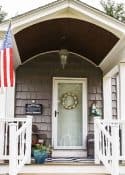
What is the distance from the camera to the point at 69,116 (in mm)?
8328

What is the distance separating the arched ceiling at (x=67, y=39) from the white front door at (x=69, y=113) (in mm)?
809

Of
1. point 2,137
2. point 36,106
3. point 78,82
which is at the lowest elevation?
point 2,137

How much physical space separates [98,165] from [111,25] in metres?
2.66

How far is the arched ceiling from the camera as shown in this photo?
6.59 m

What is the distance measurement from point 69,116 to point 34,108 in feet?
2.91

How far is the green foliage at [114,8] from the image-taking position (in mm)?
20219

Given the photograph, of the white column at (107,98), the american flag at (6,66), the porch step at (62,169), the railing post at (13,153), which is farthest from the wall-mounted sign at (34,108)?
the railing post at (13,153)

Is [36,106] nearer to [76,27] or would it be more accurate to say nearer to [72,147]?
[72,147]

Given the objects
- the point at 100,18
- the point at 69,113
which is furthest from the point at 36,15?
the point at 69,113

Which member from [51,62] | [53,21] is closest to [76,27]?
[53,21]

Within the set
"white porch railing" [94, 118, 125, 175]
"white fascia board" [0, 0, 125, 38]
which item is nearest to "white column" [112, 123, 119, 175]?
"white porch railing" [94, 118, 125, 175]

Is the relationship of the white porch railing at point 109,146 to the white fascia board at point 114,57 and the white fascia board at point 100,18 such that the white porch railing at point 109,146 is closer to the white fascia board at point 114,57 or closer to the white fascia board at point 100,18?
the white fascia board at point 114,57

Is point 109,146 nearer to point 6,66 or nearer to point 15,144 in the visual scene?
point 15,144

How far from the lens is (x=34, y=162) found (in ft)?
21.7
